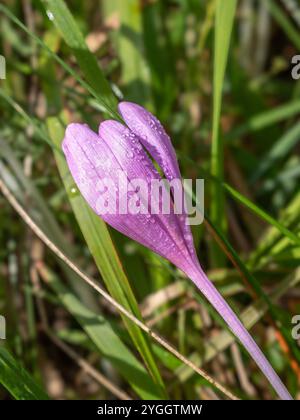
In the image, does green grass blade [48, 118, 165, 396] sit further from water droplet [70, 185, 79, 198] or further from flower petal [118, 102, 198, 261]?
flower petal [118, 102, 198, 261]

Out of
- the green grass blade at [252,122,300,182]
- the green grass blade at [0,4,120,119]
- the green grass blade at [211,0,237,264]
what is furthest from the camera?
the green grass blade at [252,122,300,182]

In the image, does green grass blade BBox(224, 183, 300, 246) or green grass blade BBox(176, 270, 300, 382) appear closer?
green grass blade BBox(224, 183, 300, 246)

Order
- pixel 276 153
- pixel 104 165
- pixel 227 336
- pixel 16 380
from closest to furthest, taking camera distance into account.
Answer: pixel 104 165, pixel 16 380, pixel 227 336, pixel 276 153

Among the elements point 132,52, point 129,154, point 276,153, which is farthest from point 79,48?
point 276,153

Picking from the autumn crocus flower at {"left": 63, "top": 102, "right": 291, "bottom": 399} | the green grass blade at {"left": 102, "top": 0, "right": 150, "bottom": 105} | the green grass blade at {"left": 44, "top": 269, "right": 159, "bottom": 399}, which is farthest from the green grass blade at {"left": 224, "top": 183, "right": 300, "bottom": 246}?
the green grass blade at {"left": 102, "top": 0, "right": 150, "bottom": 105}

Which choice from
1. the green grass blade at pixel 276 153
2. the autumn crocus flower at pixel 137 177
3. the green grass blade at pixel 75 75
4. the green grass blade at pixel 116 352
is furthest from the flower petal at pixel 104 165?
the green grass blade at pixel 276 153

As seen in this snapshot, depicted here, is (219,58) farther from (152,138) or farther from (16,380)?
(16,380)

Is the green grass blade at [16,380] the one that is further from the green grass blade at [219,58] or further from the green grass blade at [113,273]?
the green grass blade at [219,58]
